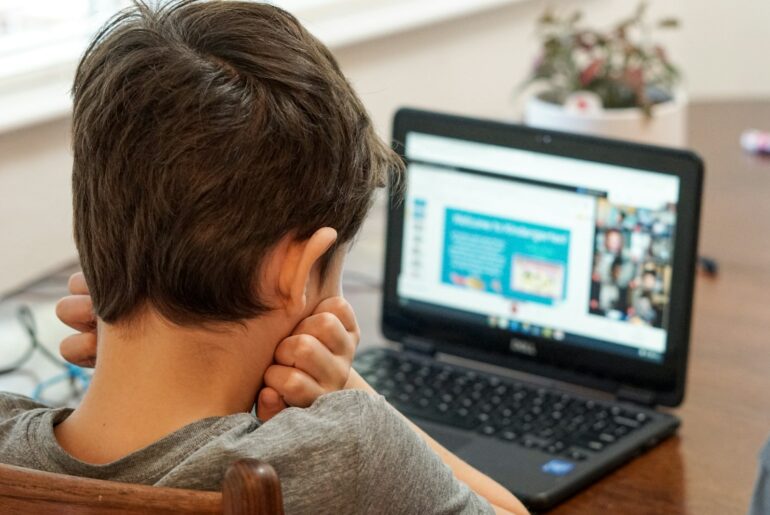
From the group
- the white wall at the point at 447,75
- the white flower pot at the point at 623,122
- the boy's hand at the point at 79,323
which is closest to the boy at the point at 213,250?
the boy's hand at the point at 79,323

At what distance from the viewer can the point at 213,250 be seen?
904 mm

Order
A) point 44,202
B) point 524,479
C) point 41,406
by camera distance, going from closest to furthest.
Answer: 1. point 41,406
2. point 524,479
3. point 44,202


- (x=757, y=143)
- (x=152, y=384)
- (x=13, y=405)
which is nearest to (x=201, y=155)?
(x=152, y=384)

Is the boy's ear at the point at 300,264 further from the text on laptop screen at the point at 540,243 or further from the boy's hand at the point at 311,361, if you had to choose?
the text on laptop screen at the point at 540,243

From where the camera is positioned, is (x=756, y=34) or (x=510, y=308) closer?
(x=510, y=308)

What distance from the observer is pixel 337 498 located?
0.88m

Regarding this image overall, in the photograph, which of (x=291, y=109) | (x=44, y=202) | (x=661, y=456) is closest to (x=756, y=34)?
(x=44, y=202)

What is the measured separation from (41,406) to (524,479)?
19.0 inches

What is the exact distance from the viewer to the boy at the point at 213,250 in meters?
0.89

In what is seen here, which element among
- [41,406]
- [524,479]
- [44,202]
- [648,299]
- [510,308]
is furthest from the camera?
[44,202]

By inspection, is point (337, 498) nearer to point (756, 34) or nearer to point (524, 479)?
point (524, 479)

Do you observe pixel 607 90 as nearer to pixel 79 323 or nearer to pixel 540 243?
pixel 540 243

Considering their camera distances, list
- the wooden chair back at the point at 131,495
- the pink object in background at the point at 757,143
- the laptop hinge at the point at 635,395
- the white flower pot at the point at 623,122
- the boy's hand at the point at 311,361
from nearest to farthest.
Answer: the wooden chair back at the point at 131,495
the boy's hand at the point at 311,361
the laptop hinge at the point at 635,395
the white flower pot at the point at 623,122
the pink object in background at the point at 757,143

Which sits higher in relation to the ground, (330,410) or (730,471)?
(330,410)
